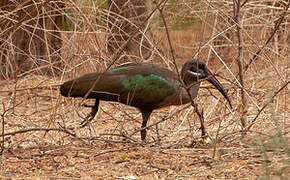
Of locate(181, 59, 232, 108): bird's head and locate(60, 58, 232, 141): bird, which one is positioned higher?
locate(181, 59, 232, 108): bird's head

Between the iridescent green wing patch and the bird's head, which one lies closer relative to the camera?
the iridescent green wing patch

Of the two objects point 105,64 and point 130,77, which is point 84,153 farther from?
point 105,64

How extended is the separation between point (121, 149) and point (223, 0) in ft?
8.39

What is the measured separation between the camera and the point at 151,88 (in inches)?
212

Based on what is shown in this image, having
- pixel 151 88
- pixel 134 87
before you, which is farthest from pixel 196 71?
pixel 134 87

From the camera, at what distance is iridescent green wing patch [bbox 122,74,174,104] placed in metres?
5.35

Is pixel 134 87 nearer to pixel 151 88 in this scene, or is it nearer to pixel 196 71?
pixel 151 88

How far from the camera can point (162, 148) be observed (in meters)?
4.93

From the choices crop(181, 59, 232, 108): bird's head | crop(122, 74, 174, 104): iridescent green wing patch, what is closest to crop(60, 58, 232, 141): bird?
crop(122, 74, 174, 104): iridescent green wing patch

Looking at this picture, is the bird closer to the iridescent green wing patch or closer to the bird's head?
the iridescent green wing patch

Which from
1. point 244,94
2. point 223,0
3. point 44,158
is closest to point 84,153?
point 44,158

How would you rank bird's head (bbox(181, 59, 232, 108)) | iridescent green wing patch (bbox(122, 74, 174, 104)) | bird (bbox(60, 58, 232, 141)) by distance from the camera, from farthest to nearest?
bird's head (bbox(181, 59, 232, 108)) < iridescent green wing patch (bbox(122, 74, 174, 104)) < bird (bbox(60, 58, 232, 141))

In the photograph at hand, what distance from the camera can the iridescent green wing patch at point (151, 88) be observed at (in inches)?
211

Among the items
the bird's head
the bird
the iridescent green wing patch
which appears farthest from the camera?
the bird's head
